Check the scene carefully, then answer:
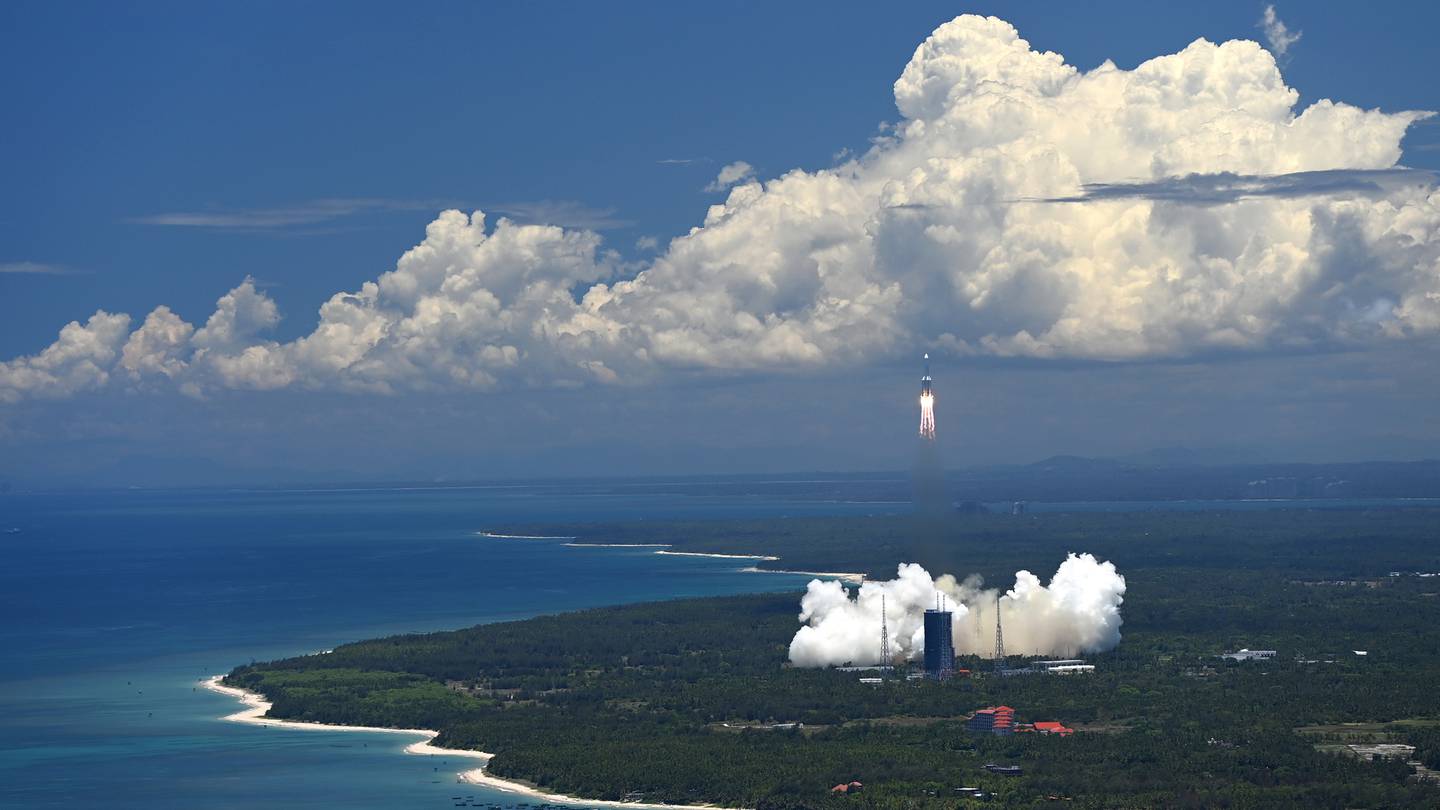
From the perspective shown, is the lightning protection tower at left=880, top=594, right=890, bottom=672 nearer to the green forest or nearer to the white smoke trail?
the white smoke trail

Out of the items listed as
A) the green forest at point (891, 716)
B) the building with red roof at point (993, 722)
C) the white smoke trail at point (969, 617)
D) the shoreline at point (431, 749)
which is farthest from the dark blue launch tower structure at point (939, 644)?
the shoreline at point (431, 749)

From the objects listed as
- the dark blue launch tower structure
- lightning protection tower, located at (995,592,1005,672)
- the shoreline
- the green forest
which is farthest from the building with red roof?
lightning protection tower, located at (995,592,1005,672)

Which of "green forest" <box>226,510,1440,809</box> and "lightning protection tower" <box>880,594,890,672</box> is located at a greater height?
"lightning protection tower" <box>880,594,890,672</box>

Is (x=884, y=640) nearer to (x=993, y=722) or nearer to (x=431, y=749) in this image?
(x=993, y=722)

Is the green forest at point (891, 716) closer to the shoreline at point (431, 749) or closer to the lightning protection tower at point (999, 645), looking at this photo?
the shoreline at point (431, 749)

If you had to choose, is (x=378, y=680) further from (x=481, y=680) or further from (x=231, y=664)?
(x=231, y=664)
